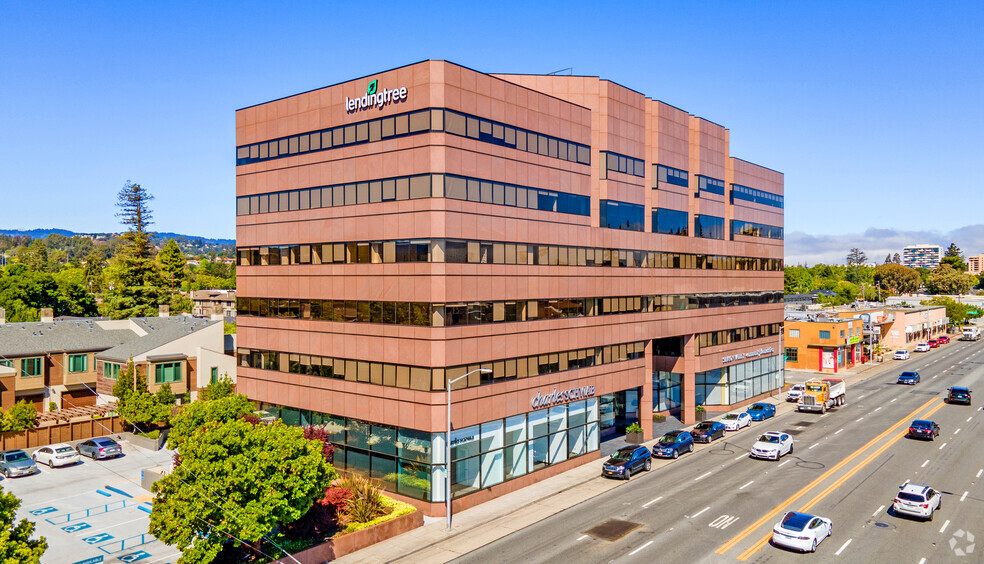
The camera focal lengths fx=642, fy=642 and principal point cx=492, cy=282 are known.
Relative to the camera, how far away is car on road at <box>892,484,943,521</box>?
3450 cm

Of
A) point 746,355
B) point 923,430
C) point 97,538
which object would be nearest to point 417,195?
point 97,538

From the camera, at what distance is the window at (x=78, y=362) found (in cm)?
6475

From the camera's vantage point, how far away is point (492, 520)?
119 feet

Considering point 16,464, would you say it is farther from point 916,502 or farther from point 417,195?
point 916,502

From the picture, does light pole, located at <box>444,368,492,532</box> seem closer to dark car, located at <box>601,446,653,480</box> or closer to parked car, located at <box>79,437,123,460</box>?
dark car, located at <box>601,446,653,480</box>

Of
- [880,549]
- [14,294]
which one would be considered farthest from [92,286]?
[880,549]

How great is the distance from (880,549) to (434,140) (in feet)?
104

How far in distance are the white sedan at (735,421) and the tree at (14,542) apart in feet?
170

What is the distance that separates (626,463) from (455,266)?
18166mm

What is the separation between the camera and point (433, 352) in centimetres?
3769

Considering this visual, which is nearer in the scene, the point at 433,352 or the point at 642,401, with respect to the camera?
the point at 433,352

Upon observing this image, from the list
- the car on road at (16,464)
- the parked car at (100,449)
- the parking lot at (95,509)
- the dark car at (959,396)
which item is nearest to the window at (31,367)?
the parked car at (100,449)

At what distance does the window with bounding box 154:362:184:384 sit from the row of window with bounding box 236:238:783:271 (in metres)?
17.9

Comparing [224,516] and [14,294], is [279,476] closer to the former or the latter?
[224,516]
